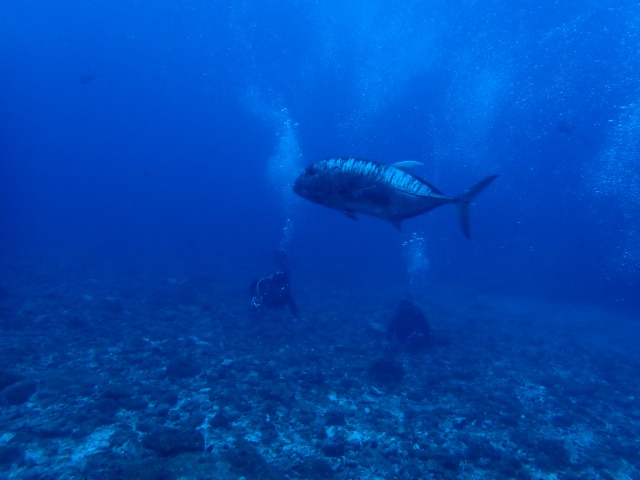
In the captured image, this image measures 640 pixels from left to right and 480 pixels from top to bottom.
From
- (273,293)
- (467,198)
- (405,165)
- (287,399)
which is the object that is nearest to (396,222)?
(405,165)

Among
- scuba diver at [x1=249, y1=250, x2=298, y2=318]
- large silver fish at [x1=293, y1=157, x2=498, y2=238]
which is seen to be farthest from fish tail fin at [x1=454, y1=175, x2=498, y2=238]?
scuba diver at [x1=249, y1=250, x2=298, y2=318]

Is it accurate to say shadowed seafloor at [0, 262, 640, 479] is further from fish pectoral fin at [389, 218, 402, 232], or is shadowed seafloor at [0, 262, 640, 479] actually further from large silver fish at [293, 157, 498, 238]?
large silver fish at [293, 157, 498, 238]

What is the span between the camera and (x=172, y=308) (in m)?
14.9

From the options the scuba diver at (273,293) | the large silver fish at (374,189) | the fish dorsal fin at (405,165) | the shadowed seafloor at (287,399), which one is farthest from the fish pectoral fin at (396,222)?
the scuba diver at (273,293)

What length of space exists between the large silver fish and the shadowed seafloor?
4582 millimetres

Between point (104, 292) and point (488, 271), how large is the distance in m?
32.8

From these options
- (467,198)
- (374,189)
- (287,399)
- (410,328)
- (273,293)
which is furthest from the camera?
(273,293)

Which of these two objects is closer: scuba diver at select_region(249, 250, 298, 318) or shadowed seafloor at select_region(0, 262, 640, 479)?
shadowed seafloor at select_region(0, 262, 640, 479)

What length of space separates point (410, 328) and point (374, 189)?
10360mm

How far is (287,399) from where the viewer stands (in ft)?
25.8

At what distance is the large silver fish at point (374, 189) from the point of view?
316 cm

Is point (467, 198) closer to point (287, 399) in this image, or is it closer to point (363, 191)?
point (363, 191)

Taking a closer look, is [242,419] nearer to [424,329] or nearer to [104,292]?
[424,329]

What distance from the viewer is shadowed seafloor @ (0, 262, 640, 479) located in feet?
19.5
